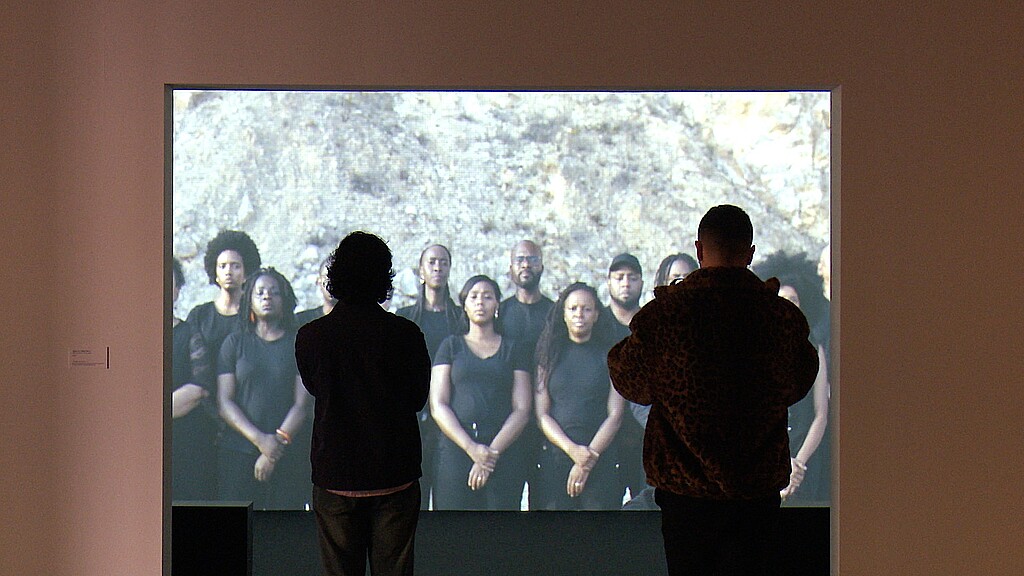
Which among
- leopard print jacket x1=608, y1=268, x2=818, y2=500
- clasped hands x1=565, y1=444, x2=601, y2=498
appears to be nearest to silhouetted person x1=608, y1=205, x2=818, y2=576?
leopard print jacket x1=608, y1=268, x2=818, y2=500

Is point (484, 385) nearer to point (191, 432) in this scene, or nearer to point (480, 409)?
point (480, 409)

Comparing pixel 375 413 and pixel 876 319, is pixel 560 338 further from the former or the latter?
pixel 375 413

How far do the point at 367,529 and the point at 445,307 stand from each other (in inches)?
102

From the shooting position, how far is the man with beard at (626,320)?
5.55m

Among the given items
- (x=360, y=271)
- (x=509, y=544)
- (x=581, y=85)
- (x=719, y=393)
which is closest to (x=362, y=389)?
(x=360, y=271)

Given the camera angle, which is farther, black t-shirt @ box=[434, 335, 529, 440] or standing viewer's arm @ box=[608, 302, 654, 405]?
black t-shirt @ box=[434, 335, 529, 440]

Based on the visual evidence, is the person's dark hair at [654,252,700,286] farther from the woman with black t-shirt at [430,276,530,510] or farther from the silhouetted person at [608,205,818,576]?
the silhouetted person at [608,205,818,576]

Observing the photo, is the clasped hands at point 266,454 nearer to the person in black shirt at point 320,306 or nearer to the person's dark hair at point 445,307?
the person in black shirt at point 320,306

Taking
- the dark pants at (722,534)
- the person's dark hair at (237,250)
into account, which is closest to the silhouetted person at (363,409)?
the dark pants at (722,534)

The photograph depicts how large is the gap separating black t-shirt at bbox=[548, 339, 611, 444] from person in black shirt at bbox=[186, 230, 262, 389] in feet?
5.47

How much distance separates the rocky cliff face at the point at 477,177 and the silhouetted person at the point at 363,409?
263 cm

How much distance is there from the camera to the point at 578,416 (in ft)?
18.2

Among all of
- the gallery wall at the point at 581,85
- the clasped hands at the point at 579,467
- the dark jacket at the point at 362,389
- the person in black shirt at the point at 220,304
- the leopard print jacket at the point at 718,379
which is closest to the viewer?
the leopard print jacket at the point at 718,379

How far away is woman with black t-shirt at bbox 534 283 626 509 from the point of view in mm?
5539
